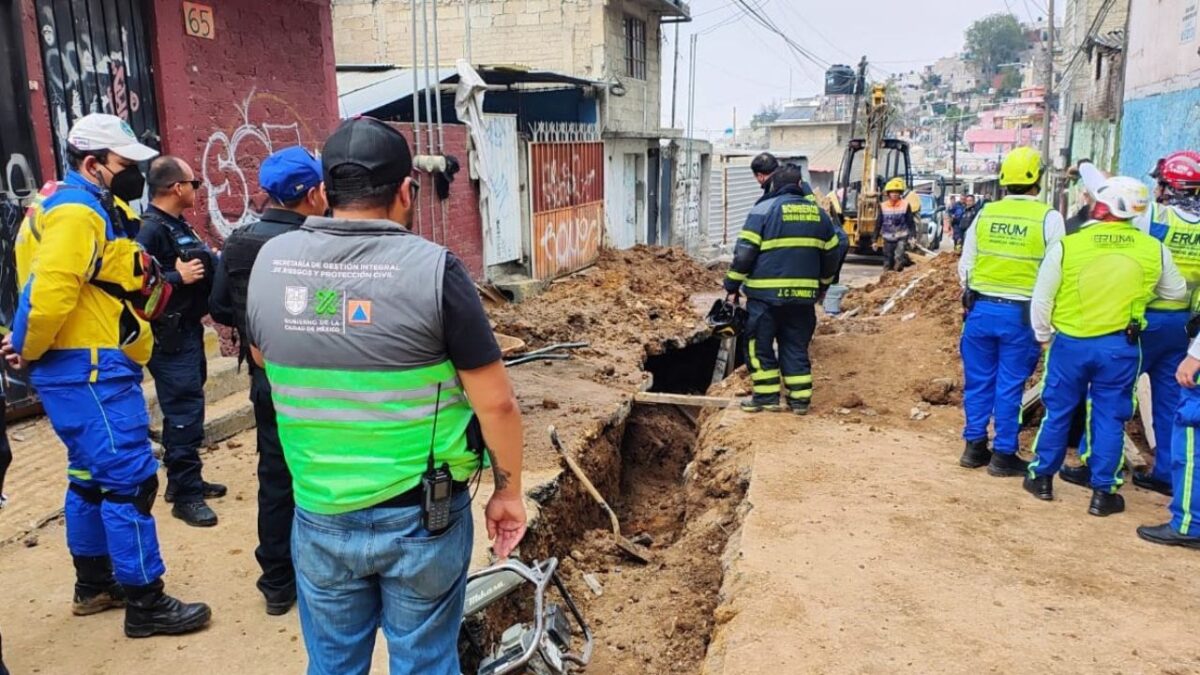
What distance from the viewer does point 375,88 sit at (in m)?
11.7

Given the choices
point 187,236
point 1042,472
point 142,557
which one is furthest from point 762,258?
point 142,557

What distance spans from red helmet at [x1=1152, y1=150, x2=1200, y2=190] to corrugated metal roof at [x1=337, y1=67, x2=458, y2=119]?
7.78 metres

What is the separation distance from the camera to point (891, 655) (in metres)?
3.20

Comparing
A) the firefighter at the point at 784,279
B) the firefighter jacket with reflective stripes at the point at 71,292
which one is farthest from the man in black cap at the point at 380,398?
the firefighter at the point at 784,279

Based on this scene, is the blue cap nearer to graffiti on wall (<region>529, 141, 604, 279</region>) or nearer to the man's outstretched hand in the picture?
the man's outstretched hand

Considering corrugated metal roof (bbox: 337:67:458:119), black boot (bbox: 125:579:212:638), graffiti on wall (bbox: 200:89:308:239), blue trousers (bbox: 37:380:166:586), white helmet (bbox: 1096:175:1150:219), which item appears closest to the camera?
blue trousers (bbox: 37:380:166:586)

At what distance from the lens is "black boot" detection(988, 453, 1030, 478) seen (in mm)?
5117

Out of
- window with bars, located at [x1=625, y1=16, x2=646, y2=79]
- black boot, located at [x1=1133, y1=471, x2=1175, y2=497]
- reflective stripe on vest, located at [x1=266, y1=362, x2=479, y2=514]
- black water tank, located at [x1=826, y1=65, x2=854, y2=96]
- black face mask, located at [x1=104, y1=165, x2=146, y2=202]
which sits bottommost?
black boot, located at [x1=1133, y1=471, x2=1175, y2=497]

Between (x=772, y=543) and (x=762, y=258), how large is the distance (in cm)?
271

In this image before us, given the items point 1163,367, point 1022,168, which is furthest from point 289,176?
point 1163,367

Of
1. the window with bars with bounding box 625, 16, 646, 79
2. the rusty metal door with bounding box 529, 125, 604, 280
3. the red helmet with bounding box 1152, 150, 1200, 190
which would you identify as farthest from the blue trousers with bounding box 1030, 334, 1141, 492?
the window with bars with bounding box 625, 16, 646, 79

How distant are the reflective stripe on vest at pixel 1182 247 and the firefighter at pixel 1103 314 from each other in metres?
0.09

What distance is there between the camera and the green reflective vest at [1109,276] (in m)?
4.33

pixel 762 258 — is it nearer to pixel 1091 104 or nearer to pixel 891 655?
pixel 891 655
